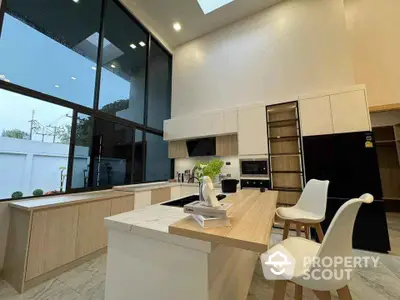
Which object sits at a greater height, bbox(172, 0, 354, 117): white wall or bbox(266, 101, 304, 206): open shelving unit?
bbox(172, 0, 354, 117): white wall

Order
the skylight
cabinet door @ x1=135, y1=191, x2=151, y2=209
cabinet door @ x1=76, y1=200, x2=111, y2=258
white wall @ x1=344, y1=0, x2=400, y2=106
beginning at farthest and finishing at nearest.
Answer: the skylight < white wall @ x1=344, y1=0, x2=400, y2=106 < cabinet door @ x1=135, y1=191, x2=151, y2=209 < cabinet door @ x1=76, y1=200, x2=111, y2=258

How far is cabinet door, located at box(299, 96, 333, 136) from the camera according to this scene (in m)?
2.90

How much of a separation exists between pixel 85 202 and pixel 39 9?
9.21 feet

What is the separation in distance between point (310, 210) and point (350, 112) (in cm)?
185

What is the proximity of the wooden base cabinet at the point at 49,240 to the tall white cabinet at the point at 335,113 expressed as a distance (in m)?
3.60

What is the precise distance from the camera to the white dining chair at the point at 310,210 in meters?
1.83

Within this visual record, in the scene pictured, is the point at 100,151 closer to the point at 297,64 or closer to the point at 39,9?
the point at 39,9

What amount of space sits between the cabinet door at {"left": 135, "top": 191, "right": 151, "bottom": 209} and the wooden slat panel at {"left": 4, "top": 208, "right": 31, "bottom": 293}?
1.48m

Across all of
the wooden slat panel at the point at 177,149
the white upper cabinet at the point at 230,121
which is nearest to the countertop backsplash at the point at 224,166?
the wooden slat panel at the point at 177,149

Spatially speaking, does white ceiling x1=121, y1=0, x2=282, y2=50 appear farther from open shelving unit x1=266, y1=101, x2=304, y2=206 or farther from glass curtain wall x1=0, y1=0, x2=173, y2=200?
open shelving unit x1=266, y1=101, x2=304, y2=206

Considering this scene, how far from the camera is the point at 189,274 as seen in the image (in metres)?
0.95

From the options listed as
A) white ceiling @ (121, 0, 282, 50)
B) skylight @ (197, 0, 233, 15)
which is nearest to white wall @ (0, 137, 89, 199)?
white ceiling @ (121, 0, 282, 50)

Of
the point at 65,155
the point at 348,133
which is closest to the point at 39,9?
the point at 65,155

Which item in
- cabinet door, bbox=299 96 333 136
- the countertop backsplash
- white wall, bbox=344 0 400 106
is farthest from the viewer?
the countertop backsplash
